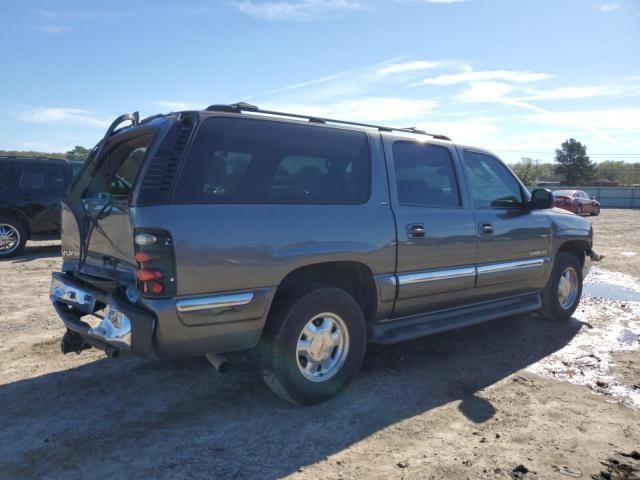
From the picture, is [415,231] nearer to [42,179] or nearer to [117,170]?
[117,170]

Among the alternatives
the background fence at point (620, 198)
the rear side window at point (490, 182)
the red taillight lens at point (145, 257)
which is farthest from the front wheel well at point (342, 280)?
the background fence at point (620, 198)

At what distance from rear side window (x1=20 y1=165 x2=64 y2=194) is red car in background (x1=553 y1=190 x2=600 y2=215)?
2340 centimetres

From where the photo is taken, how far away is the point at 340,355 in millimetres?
3910

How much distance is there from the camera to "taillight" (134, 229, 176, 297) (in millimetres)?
3057

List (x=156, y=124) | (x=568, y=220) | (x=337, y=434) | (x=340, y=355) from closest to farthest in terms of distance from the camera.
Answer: (x=337, y=434), (x=156, y=124), (x=340, y=355), (x=568, y=220)

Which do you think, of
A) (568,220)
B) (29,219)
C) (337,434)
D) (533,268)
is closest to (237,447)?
(337,434)

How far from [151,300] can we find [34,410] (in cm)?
140

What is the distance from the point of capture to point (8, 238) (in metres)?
10.3

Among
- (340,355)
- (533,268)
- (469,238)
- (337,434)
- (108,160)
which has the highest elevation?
(108,160)

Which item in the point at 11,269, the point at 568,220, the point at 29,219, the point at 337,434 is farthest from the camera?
the point at 29,219

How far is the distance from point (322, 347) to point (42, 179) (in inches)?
351

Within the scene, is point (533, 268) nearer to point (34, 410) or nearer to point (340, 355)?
point (340, 355)

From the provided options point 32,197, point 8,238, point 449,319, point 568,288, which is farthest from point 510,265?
point 8,238

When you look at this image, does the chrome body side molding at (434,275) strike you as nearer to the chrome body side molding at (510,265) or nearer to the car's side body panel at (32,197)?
the chrome body side molding at (510,265)
